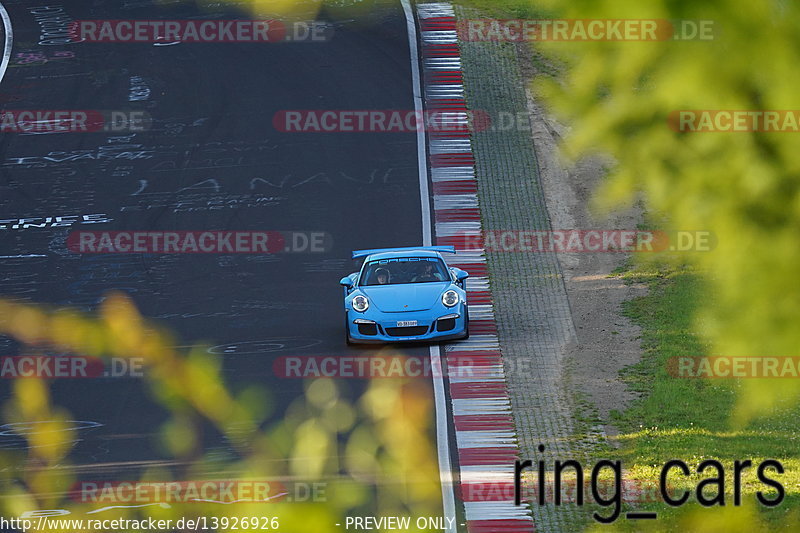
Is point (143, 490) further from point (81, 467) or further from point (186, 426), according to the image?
point (186, 426)

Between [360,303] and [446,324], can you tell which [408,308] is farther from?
[360,303]

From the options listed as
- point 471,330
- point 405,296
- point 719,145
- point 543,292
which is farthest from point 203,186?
point 719,145

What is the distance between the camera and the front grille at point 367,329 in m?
17.0

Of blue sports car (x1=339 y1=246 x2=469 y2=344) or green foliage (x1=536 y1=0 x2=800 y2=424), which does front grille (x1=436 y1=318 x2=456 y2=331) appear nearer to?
blue sports car (x1=339 y1=246 x2=469 y2=344)

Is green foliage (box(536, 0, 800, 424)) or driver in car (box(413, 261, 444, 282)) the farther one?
driver in car (box(413, 261, 444, 282))

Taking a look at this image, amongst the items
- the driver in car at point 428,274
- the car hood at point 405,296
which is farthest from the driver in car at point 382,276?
the driver in car at point 428,274

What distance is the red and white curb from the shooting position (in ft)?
39.8

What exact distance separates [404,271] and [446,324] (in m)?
1.31

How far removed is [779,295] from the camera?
8.21 ft

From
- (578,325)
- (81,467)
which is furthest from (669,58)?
(578,325)

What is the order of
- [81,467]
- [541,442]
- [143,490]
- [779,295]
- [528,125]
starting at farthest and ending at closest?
[528,125], [541,442], [81,467], [143,490], [779,295]

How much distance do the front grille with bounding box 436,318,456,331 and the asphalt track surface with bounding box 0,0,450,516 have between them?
453mm

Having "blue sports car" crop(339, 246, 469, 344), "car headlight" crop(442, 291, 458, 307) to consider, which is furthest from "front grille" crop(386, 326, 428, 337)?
"car headlight" crop(442, 291, 458, 307)

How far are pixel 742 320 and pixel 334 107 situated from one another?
25486 mm
